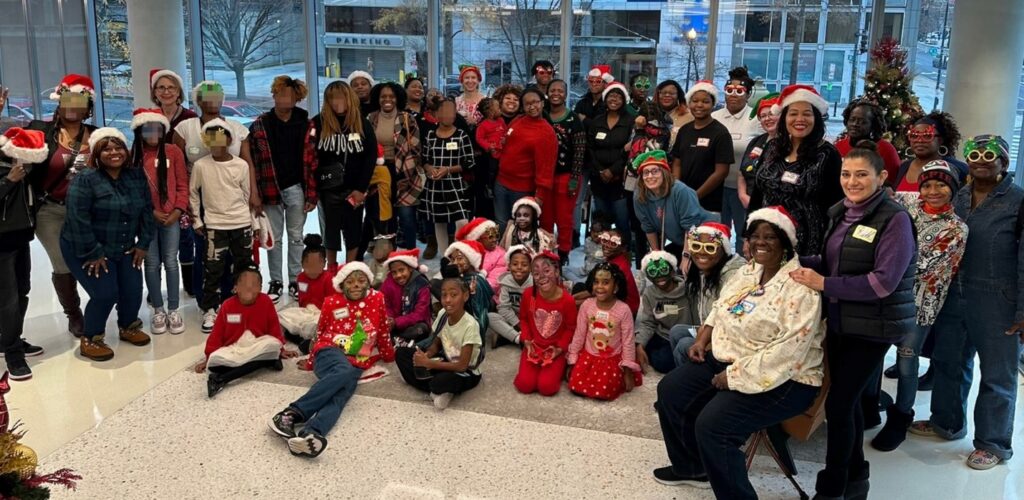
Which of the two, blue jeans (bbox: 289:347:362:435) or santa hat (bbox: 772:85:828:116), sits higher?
santa hat (bbox: 772:85:828:116)

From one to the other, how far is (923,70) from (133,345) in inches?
300

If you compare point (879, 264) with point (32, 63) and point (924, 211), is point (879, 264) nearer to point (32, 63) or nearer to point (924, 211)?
point (924, 211)

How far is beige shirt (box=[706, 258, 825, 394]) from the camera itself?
282 cm

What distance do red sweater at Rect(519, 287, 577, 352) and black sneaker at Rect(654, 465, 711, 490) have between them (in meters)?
1.09

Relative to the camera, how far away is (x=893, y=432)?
3695 mm

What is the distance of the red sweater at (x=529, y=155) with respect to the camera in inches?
229

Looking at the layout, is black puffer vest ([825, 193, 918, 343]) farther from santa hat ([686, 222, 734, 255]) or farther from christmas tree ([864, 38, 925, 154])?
christmas tree ([864, 38, 925, 154])

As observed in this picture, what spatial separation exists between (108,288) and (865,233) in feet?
13.5

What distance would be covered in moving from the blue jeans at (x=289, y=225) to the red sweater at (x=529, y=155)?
1.52 m

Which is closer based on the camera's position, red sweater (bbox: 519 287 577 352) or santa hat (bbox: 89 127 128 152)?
red sweater (bbox: 519 287 577 352)

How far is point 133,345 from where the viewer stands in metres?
4.96

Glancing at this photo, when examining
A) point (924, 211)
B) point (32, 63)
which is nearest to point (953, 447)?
point (924, 211)

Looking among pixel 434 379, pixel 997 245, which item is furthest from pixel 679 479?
pixel 997 245

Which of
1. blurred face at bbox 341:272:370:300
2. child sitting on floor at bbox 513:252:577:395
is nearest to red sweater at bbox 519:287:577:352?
child sitting on floor at bbox 513:252:577:395
